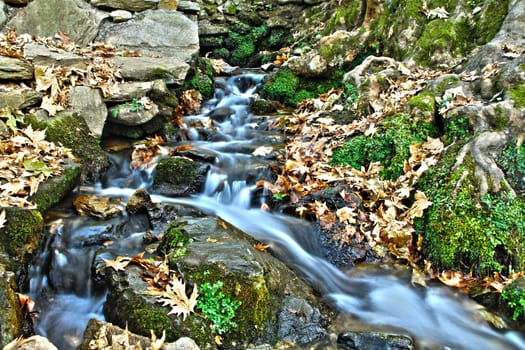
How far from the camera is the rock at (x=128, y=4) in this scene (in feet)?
30.4

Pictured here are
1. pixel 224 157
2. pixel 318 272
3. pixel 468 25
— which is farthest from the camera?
pixel 468 25

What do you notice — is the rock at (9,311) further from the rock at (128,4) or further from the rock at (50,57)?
the rock at (128,4)

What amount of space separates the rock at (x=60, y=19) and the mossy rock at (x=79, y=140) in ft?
10.4

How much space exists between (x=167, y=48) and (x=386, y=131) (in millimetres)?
5896

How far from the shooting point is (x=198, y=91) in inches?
372

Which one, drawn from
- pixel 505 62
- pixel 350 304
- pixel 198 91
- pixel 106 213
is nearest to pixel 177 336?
pixel 350 304

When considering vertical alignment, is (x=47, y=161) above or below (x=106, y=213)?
above

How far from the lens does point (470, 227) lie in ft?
14.9

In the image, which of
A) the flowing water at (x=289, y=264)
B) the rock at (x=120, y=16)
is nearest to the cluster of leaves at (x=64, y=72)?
the rock at (x=120, y=16)

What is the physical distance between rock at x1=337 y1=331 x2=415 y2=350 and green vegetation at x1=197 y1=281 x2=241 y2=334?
1.04 meters

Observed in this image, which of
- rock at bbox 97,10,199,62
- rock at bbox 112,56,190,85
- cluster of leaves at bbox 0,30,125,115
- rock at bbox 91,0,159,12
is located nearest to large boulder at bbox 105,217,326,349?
cluster of leaves at bbox 0,30,125,115

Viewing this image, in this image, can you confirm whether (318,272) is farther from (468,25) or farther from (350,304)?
(468,25)

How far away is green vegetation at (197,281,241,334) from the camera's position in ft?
11.1

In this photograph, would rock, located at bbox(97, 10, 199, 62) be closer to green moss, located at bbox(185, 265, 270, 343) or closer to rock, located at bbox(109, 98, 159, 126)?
rock, located at bbox(109, 98, 159, 126)
